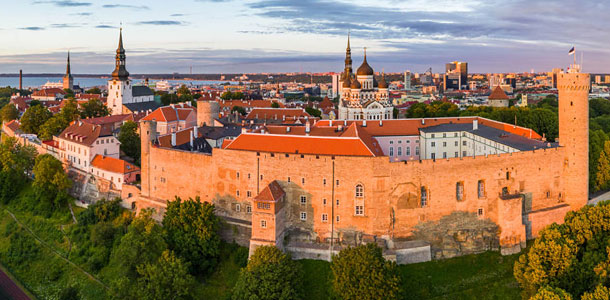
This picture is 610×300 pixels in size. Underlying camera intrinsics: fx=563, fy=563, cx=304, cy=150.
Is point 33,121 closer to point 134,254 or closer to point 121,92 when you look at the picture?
point 121,92

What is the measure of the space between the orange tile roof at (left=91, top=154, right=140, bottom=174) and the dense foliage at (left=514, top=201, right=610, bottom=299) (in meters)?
41.3

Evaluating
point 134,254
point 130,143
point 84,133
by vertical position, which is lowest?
point 134,254

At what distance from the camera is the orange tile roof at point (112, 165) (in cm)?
6175

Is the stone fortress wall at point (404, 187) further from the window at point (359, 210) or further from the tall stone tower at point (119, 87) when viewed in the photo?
the tall stone tower at point (119, 87)

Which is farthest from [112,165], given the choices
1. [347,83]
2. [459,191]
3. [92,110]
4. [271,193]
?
[347,83]

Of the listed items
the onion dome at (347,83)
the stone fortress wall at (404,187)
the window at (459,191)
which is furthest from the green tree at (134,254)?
the onion dome at (347,83)

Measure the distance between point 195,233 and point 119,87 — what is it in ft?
235

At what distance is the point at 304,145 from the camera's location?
50.0 m

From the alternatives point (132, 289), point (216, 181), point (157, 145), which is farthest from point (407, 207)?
point (157, 145)

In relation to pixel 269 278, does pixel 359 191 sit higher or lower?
higher

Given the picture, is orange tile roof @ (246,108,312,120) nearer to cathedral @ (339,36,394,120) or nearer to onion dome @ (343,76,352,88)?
cathedral @ (339,36,394,120)

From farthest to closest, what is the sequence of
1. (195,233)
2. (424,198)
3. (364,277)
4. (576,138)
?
(576,138) < (195,233) < (424,198) < (364,277)

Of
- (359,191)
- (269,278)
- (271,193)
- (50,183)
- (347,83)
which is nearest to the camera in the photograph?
(269,278)

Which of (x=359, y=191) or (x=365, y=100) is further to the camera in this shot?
(x=365, y=100)
